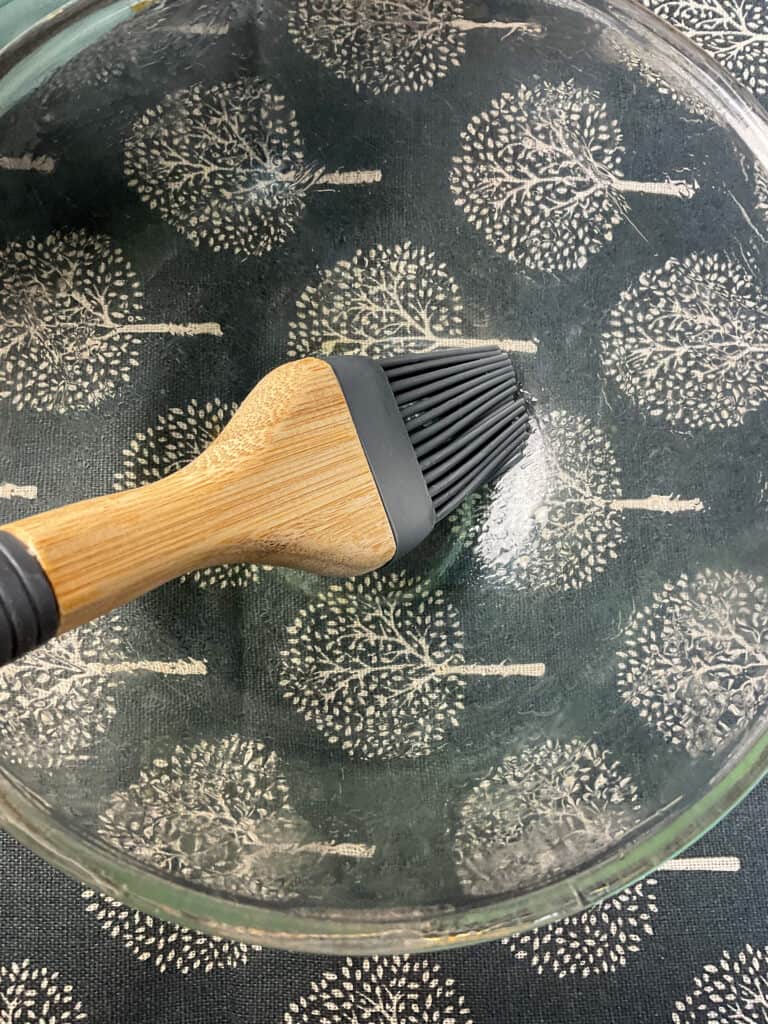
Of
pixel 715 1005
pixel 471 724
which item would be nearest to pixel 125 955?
pixel 471 724

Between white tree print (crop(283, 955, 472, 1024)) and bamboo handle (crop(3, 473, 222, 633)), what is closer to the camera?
bamboo handle (crop(3, 473, 222, 633))

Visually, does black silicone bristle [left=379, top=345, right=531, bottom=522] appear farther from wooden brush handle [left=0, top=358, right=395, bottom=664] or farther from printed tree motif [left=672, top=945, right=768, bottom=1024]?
printed tree motif [left=672, top=945, right=768, bottom=1024]

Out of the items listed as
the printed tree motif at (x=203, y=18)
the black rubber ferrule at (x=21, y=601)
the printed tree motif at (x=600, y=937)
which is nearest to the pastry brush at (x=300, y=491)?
the black rubber ferrule at (x=21, y=601)

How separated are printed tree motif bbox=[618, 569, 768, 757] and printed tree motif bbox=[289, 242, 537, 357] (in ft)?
0.70

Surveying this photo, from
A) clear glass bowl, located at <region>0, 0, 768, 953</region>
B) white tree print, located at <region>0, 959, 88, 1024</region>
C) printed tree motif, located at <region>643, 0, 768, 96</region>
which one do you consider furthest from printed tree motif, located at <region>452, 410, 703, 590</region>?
white tree print, located at <region>0, 959, 88, 1024</region>

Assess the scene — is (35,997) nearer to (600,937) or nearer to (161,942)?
(161,942)

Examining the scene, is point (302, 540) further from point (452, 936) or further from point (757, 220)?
point (757, 220)

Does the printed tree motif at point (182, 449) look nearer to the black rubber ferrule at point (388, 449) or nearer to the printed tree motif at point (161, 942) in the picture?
the black rubber ferrule at point (388, 449)

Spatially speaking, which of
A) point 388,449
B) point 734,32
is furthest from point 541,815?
point 734,32

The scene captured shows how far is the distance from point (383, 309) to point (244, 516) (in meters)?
0.23

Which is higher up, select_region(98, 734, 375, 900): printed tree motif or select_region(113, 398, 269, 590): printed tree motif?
select_region(113, 398, 269, 590): printed tree motif

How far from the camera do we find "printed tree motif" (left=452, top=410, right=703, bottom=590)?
1.93ft

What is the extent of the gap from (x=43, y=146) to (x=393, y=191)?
0.76 feet

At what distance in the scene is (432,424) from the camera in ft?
1.85
